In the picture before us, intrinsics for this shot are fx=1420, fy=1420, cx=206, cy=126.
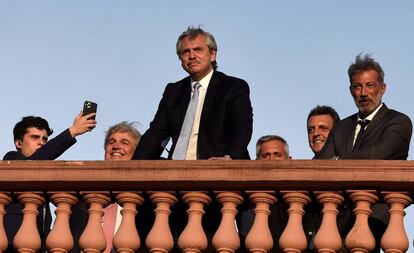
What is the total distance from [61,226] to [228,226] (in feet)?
4.60

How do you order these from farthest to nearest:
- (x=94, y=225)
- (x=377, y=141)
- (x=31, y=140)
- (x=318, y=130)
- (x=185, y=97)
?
(x=318, y=130) → (x=31, y=140) → (x=185, y=97) → (x=377, y=141) → (x=94, y=225)

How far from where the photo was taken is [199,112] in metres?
13.6

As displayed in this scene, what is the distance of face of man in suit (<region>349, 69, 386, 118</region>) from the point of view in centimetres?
1328

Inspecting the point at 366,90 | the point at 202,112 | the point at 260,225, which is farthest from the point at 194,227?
the point at 366,90

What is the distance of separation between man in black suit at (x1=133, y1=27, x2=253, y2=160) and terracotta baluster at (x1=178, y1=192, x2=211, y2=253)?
1118mm

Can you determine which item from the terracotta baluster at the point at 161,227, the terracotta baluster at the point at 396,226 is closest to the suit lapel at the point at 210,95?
the terracotta baluster at the point at 161,227

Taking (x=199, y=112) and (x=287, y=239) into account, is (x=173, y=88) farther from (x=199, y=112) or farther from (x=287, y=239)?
(x=287, y=239)

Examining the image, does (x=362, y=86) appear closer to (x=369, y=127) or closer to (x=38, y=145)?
(x=369, y=127)

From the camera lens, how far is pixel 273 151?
1474cm

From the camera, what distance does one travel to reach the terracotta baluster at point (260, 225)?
11.5 metres

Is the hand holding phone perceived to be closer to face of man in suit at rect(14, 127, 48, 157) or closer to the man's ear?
face of man in suit at rect(14, 127, 48, 157)

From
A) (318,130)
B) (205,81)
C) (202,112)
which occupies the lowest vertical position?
(202,112)

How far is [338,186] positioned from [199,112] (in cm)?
235

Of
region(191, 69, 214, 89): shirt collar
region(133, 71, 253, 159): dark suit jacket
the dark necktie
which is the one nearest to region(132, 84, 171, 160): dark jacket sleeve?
region(133, 71, 253, 159): dark suit jacket
